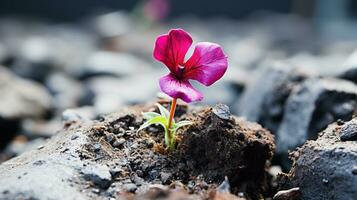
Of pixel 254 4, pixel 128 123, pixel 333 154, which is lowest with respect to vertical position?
pixel 333 154

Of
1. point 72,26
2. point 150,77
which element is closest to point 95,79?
point 150,77

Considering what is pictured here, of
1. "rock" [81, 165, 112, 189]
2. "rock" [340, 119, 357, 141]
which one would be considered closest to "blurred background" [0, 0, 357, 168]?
"rock" [81, 165, 112, 189]

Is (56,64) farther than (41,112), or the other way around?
(56,64)

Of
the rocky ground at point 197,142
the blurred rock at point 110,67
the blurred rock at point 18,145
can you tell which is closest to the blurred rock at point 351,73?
the rocky ground at point 197,142

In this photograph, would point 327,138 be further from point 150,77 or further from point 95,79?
point 95,79

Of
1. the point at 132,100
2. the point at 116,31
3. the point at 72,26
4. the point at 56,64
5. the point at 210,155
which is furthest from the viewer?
the point at 72,26

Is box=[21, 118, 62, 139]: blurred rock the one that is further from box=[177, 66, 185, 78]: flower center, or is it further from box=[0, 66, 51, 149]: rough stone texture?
box=[177, 66, 185, 78]: flower center
